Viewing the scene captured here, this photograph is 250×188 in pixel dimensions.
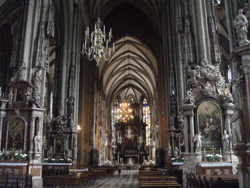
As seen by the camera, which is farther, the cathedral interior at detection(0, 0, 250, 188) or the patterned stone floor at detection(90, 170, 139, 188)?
the patterned stone floor at detection(90, 170, 139, 188)

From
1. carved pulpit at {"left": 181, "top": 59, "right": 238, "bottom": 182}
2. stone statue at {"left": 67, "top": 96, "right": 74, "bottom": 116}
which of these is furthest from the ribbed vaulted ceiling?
carved pulpit at {"left": 181, "top": 59, "right": 238, "bottom": 182}

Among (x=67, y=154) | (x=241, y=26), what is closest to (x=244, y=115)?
(x=241, y=26)

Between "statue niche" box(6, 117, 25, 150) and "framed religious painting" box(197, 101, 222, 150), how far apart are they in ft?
29.9

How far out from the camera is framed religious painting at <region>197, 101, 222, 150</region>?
13102 millimetres

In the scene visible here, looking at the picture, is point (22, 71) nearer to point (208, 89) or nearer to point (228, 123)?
point (208, 89)

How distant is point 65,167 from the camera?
19.4 metres

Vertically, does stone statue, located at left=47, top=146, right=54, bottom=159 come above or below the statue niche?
below

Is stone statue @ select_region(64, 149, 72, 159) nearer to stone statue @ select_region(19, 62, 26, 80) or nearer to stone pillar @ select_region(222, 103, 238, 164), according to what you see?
stone statue @ select_region(19, 62, 26, 80)

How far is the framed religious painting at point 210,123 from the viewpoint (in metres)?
13.1

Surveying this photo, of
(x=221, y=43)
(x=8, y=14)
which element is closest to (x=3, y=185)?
(x=8, y=14)

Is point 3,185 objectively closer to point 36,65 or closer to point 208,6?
point 36,65

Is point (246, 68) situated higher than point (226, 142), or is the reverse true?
point (246, 68)

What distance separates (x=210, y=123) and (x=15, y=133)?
393 inches

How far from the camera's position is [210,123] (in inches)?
524
